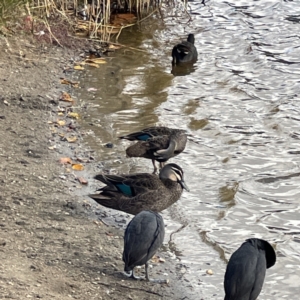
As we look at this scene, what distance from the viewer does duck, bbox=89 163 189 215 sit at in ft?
22.9

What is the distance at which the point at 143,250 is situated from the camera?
582 centimetres

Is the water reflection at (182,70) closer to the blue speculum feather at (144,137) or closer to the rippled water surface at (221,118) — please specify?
the rippled water surface at (221,118)

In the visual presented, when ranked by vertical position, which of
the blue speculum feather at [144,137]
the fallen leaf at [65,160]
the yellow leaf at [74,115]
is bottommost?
the yellow leaf at [74,115]

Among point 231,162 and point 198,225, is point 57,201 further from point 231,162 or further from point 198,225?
point 231,162

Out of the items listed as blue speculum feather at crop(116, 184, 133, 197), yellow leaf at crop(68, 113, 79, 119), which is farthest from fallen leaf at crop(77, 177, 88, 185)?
yellow leaf at crop(68, 113, 79, 119)

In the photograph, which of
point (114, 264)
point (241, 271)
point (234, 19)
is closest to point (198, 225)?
point (114, 264)

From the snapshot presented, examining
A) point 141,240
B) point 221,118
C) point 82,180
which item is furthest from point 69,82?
point 141,240

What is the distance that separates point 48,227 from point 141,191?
109cm

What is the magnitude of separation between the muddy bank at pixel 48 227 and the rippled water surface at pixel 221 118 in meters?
0.44

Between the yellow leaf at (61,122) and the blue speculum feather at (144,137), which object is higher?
→ the blue speculum feather at (144,137)

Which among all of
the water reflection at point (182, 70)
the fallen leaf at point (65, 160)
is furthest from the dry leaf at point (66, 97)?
the water reflection at point (182, 70)

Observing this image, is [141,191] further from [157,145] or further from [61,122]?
[61,122]

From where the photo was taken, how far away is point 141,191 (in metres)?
7.20

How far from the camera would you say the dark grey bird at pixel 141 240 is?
580cm
